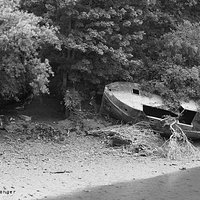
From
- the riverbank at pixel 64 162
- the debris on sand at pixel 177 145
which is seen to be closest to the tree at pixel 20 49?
the riverbank at pixel 64 162

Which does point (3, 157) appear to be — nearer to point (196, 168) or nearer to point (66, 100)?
point (66, 100)

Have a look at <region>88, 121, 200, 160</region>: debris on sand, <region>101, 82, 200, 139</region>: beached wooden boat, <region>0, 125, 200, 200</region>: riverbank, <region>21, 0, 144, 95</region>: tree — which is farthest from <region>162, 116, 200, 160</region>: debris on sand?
<region>21, 0, 144, 95</region>: tree

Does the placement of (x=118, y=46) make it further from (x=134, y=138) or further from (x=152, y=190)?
(x=152, y=190)

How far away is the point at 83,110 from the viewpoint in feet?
53.0

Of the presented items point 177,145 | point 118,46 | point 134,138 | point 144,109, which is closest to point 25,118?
point 134,138

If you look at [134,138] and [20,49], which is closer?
[20,49]

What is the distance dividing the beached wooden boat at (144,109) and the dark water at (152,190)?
3.32m

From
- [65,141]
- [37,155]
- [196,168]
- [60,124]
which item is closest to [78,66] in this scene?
[60,124]

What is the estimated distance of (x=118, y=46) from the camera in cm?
1616

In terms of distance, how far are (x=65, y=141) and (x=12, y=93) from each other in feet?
7.41

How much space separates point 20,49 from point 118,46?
16.7 ft

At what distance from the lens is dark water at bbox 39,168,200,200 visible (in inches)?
388

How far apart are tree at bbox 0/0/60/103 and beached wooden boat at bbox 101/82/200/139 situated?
323 centimetres

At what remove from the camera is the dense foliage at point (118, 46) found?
49.1 feet
